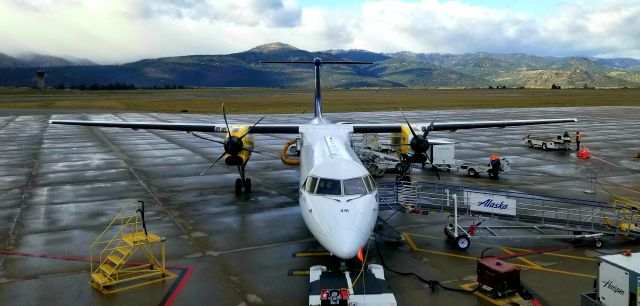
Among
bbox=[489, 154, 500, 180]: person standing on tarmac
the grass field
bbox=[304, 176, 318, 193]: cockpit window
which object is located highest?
the grass field

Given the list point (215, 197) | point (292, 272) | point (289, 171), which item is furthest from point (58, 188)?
point (292, 272)

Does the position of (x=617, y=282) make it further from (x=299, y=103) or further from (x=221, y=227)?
(x=299, y=103)

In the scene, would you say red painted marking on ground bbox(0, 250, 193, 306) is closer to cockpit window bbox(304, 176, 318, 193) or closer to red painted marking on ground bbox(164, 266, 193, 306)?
red painted marking on ground bbox(164, 266, 193, 306)

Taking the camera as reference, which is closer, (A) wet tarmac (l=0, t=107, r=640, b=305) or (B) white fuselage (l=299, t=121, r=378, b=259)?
(B) white fuselage (l=299, t=121, r=378, b=259)

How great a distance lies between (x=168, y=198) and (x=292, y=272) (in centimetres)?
1159

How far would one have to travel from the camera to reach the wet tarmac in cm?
1230

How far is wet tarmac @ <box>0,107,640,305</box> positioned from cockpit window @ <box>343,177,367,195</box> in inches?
98.5

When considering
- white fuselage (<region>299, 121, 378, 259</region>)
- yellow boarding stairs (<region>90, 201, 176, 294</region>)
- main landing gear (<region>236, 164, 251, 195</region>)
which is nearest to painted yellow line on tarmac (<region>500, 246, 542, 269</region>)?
white fuselage (<region>299, 121, 378, 259</region>)

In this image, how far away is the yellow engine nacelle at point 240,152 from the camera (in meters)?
21.0

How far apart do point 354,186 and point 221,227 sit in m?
6.96

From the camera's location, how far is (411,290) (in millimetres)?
12133

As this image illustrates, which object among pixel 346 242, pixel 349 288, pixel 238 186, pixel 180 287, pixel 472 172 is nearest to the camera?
pixel 349 288

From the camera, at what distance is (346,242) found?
1152 cm

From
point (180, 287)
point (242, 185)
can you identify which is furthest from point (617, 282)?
point (242, 185)
